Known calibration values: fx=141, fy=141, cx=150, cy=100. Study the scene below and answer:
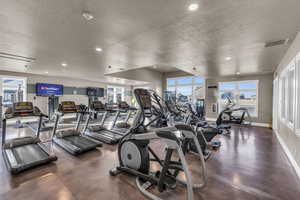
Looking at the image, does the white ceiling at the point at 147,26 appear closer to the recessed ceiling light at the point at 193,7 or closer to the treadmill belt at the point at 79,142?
the recessed ceiling light at the point at 193,7

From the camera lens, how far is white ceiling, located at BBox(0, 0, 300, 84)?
6.72 ft

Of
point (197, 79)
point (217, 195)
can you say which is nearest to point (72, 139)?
point (217, 195)

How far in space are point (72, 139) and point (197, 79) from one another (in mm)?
8960

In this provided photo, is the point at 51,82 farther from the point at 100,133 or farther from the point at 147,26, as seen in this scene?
the point at 147,26

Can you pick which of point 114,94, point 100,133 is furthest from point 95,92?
point 100,133

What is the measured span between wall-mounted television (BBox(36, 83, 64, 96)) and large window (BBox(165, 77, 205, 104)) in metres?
7.13

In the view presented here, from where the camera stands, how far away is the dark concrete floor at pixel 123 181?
201cm

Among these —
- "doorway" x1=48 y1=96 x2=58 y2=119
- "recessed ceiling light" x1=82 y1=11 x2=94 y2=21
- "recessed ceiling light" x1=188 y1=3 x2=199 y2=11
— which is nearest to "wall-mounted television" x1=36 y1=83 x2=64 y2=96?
"doorway" x1=48 y1=96 x2=58 y2=119

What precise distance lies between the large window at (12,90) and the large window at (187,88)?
8.66 m

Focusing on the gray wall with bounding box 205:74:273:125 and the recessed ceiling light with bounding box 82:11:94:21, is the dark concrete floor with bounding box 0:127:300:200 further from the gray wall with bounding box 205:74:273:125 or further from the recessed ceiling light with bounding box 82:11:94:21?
the gray wall with bounding box 205:74:273:125

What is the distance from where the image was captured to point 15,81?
762cm

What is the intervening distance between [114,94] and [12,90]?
6354 millimetres

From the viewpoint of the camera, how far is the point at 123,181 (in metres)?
2.33

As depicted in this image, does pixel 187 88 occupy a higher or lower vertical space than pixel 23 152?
higher
